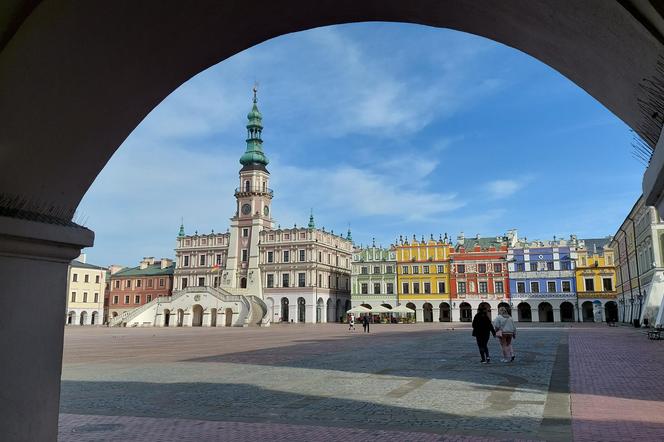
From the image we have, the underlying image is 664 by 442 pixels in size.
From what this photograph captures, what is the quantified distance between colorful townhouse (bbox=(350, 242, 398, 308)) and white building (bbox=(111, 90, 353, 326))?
13.8 ft

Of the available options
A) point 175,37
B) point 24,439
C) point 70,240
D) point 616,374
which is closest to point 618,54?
point 175,37

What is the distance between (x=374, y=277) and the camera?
75875 mm

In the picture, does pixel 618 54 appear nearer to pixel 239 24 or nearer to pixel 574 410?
pixel 239 24

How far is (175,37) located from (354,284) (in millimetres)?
74478

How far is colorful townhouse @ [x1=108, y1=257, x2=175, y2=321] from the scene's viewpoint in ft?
286

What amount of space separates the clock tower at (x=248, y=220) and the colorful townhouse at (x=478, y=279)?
27952mm

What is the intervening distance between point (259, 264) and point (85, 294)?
30.6 metres

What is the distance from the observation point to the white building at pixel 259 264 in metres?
71.1

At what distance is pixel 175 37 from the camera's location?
3.24m

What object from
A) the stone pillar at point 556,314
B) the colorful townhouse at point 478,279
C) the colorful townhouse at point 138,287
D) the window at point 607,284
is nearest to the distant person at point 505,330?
the colorful townhouse at point 478,279

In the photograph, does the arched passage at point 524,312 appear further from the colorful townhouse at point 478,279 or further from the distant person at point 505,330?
the distant person at point 505,330

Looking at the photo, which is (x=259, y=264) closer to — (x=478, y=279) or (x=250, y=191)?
(x=250, y=191)

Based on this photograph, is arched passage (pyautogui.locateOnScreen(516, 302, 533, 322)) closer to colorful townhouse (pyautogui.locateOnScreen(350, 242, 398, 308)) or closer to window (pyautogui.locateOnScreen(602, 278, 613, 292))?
window (pyautogui.locateOnScreen(602, 278, 613, 292))

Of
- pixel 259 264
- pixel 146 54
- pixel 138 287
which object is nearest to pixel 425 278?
pixel 259 264
